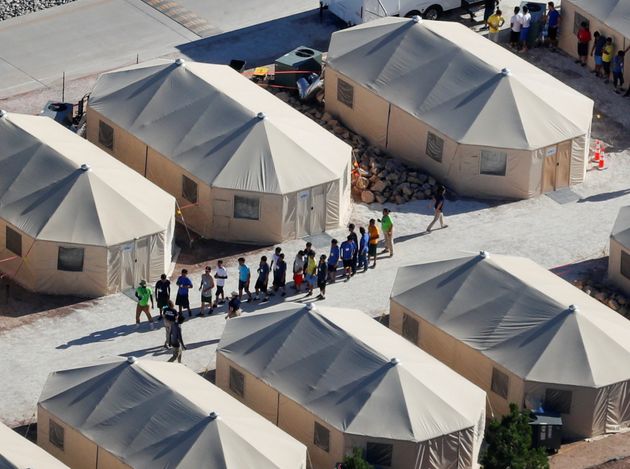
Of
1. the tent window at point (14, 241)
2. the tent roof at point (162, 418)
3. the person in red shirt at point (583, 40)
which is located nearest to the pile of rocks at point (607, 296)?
the tent roof at point (162, 418)

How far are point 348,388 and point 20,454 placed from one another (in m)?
8.71

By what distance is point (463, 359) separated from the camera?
62031mm

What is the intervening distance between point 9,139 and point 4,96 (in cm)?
672

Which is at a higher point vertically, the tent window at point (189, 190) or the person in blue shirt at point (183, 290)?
the tent window at point (189, 190)

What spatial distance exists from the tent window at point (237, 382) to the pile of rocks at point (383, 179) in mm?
11062

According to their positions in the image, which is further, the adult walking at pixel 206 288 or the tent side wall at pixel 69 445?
the adult walking at pixel 206 288

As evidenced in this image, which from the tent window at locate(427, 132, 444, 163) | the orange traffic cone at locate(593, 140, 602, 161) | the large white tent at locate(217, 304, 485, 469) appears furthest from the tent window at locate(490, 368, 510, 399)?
the orange traffic cone at locate(593, 140, 602, 161)

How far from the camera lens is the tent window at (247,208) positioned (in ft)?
221

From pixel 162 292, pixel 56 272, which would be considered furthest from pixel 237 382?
pixel 56 272

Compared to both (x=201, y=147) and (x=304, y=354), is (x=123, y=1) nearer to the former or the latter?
(x=201, y=147)

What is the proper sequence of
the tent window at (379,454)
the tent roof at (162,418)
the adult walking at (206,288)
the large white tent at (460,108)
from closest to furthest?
the tent roof at (162,418)
the tent window at (379,454)
the adult walking at (206,288)
the large white tent at (460,108)

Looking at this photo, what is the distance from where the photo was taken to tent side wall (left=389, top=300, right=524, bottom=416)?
61.0m

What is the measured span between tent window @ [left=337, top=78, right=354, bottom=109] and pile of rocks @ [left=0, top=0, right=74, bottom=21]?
11796 mm

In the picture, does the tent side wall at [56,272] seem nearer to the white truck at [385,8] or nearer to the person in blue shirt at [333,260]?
the person in blue shirt at [333,260]
